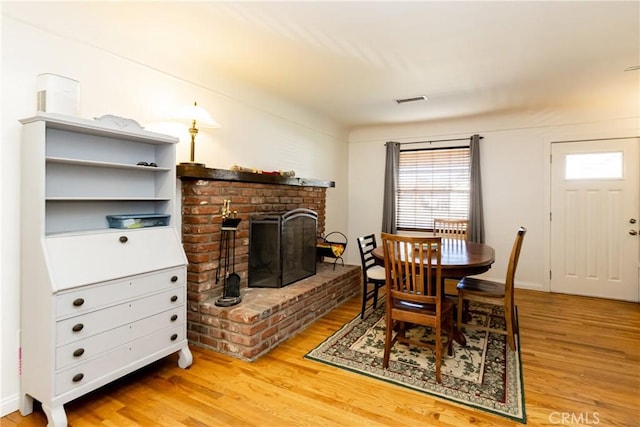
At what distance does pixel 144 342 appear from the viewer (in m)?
2.22

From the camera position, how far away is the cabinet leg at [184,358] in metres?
2.46

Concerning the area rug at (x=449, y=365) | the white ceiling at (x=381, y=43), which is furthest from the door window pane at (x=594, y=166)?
the area rug at (x=449, y=365)

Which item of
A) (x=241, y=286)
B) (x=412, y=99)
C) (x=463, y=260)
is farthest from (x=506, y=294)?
(x=412, y=99)

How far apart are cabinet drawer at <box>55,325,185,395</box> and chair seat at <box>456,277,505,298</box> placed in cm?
229

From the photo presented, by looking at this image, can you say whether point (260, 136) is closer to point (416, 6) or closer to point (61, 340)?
point (416, 6)

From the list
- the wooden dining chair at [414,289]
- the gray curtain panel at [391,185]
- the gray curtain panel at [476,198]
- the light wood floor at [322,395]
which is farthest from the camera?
the gray curtain panel at [391,185]

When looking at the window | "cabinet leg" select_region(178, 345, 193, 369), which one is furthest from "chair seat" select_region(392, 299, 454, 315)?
the window

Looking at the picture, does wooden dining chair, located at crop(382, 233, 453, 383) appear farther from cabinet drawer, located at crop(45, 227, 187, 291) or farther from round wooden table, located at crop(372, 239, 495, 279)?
cabinet drawer, located at crop(45, 227, 187, 291)

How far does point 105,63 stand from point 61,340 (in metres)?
1.84

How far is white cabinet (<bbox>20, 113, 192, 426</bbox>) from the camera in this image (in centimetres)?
182

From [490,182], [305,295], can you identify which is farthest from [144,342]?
[490,182]

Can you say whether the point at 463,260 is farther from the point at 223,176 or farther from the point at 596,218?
the point at 596,218

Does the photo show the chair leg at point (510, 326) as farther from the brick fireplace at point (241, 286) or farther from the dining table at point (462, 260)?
the brick fireplace at point (241, 286)

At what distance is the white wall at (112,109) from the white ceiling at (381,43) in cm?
11
